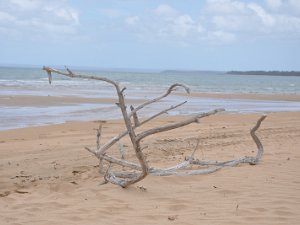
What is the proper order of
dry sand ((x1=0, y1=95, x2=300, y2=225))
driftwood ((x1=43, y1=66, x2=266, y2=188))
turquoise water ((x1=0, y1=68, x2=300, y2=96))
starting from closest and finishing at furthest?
1. dry sand ((x1=0, y1=95, x2=300, y2=225))
2. driftwood ((x1=43, y1=66, x2=266, y2=188))
3. turquoise water ((x1=0, y1=68, x2=300, y2=96))

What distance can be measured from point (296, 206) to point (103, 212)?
6.56ft

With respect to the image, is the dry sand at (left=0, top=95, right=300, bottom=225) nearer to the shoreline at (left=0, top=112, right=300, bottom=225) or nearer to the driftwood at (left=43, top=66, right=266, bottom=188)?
the shoreline at (left=0, top=112, right=300, bottom=225)

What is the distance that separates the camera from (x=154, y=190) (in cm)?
541

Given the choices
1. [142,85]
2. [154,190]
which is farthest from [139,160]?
[142,85]

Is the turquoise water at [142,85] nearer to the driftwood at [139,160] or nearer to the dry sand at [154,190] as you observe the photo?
the dry sand at [154,190]

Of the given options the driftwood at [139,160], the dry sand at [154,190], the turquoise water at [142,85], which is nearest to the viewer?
the dry sand at [154,190]

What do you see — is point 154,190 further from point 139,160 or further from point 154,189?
point 139,160

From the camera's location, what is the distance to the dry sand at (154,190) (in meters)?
4.47

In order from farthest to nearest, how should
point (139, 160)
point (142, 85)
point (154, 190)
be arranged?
point (142, 85)
point (154, 190)
point (139, 160)

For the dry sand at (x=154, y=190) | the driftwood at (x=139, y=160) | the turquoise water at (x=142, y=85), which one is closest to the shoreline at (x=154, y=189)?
the dry sand at (x=154, y=190)

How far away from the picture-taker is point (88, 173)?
22.0 feet

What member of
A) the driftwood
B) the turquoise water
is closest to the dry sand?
the driftwood

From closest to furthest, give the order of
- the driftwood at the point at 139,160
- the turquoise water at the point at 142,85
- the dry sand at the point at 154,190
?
the dry sand at the point at 154,190 < the driftwood at the point at 139,160 < the turquoise water at the point at 142,85

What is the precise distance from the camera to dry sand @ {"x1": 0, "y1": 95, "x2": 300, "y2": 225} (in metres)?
4.47
